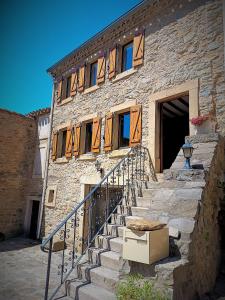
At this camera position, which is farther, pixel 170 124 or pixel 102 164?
pixel 170 124

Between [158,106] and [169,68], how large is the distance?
1.16 meters

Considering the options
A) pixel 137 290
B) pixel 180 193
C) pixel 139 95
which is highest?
pixel 139 95

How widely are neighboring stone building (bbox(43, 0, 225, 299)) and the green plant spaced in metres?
0.62

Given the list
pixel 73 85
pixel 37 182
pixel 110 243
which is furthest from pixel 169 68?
pixel 37 182

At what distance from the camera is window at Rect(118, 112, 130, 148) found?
321 inches

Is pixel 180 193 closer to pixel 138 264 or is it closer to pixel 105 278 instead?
pixel 138 264

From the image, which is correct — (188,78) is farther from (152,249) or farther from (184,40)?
(152,249)

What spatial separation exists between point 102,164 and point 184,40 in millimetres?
4720

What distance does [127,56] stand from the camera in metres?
8.62

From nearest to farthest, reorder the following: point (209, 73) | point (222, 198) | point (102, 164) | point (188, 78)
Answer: point (222, 198), point (209, 73), point (188, 78), point (102, 164)

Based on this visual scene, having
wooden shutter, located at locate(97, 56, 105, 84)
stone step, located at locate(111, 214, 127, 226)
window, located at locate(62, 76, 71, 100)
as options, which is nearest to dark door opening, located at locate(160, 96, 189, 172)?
wooden shutter, located at locate(97, 56, 105, 84)

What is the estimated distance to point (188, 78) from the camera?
250 inches

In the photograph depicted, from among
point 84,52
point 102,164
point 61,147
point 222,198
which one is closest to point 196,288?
point 222,198

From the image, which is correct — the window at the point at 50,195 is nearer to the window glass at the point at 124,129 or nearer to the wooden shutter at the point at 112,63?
the window glass at the point at 124,129
